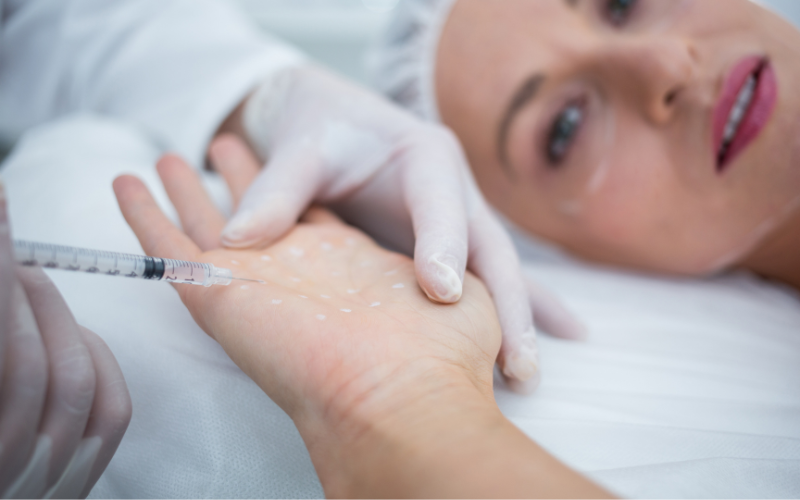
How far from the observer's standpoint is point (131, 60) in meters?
1.46

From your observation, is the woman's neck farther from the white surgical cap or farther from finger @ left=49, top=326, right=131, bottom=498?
finger @ left=49, top=326, right=131, bottom=498

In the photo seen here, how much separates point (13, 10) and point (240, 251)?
60.7 inches

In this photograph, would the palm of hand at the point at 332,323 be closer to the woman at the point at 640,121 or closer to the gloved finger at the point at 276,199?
the gloved finger at the point at 276,199

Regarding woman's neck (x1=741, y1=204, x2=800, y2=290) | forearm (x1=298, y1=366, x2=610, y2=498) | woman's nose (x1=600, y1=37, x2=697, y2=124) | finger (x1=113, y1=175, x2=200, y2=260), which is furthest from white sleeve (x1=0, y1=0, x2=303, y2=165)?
woman's neck (x1=741, y1=204, x2=800, y2=290)

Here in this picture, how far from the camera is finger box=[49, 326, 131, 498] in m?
0.43

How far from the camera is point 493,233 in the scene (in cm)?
75

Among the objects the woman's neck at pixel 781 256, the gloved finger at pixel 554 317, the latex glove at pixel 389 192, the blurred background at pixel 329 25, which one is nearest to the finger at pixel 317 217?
the latex glove at pixel 389 192

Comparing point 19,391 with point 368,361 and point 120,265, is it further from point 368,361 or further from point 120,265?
point 368,361

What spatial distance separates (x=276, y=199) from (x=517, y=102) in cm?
62

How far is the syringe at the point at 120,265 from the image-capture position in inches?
17.4

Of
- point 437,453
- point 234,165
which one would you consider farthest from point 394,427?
point 234,165

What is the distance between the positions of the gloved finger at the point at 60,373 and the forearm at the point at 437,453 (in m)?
0.20

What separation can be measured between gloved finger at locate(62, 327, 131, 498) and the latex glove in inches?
8.7

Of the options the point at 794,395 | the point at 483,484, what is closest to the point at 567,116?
the point at 794,395
